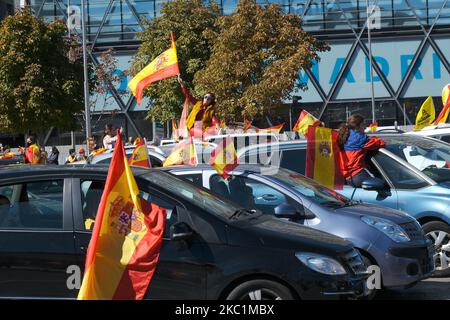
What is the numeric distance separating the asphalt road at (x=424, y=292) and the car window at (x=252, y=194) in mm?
1520

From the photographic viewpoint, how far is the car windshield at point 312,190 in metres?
7.79

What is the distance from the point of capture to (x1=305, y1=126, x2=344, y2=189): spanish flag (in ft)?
31.1

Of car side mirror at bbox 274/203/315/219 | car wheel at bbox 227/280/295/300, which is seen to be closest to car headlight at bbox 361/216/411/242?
car side mirror at bbox 274/203/315/219

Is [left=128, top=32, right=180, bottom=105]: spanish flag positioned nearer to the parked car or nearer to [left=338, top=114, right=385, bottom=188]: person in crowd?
the parked car

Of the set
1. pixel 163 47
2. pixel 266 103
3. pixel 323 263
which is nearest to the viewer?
pixel 323 263

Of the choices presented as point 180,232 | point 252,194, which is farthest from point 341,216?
point 180,232

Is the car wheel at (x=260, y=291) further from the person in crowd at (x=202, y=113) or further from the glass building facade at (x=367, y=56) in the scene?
the glass building facade at (x=367, y=56)

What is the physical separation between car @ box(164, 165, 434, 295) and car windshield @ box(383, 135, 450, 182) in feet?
7.44

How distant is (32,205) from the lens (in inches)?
233
